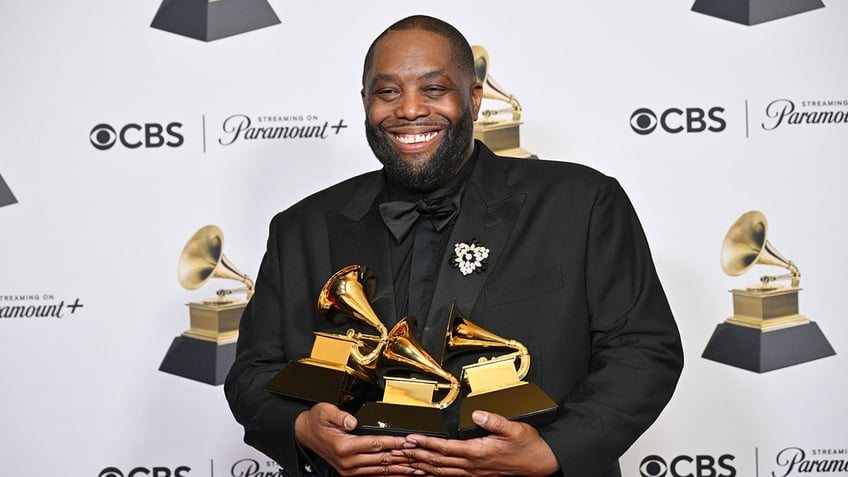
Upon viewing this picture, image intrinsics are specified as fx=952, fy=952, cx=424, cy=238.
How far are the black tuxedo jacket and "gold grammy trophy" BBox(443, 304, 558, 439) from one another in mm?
83

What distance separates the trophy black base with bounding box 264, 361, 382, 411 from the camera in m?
1.88

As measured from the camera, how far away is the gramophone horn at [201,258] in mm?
3268

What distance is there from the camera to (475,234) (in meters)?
A: 2.11

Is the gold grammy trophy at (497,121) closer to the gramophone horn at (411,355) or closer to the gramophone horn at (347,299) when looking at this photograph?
the gramophone horn at (347,299)

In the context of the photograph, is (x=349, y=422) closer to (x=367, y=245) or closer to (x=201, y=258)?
(x=367, y=245)

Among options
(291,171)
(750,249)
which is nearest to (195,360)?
(291,171)

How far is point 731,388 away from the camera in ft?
10.4

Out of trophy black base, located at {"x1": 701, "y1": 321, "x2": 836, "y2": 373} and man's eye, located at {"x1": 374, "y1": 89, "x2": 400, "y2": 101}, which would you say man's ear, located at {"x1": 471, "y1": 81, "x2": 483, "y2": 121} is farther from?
trophy black base, located at {"x1": 701, "y1": 321, "x2": 836, "y2": 373}

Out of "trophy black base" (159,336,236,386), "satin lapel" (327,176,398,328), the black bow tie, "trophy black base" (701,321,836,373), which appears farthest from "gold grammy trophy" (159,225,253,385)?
"trophy black base" (701,321,836,373)

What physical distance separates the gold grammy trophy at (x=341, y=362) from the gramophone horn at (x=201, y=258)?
4.35 ft

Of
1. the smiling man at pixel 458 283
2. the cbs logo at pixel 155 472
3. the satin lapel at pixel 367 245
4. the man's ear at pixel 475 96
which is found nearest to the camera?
the smiling man at pixel 458 283

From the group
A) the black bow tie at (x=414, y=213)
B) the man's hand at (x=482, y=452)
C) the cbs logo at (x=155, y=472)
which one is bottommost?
the cbs logo at (x=155, y=472)

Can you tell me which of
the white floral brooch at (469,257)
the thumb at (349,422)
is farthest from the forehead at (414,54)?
the thumb at (349,422)

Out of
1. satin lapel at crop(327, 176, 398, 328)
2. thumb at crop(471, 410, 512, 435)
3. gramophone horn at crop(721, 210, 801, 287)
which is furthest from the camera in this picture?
gramophone horn at crop(721, 210, 801, 287)
